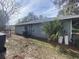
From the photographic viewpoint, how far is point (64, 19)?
Answer: 47.2 ft

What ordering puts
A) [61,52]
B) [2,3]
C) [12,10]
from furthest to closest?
1. [12,10]
2. [2,3]
3. [61,52]

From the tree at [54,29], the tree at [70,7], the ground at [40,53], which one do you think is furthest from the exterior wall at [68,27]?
the tree at [70,7]

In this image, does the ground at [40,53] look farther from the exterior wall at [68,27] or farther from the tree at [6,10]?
the tree at [6,10]

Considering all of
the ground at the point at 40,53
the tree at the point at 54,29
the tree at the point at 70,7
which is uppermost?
the tree at the point at 70,7

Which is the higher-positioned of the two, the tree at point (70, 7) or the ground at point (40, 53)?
the tree at point (70, 7)

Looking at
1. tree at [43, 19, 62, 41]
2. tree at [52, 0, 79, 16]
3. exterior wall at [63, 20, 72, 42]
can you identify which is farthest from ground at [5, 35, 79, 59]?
tree at [52, 0, 79, 16]

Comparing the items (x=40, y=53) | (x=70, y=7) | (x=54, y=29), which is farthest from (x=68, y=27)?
(x=70, y=7)

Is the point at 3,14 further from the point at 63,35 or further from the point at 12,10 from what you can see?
the point at 63,35

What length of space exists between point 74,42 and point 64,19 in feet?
8.43

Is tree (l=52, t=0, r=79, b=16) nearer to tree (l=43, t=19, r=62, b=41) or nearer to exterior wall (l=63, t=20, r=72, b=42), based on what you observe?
exterior wall (l=63, t=20, r=72, b=42)

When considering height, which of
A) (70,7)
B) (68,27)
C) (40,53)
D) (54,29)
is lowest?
(40,53)

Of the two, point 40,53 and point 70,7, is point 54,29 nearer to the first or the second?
point 40,53

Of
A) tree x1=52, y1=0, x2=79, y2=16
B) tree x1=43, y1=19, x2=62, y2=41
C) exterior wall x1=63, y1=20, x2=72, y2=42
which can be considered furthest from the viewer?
tree x1=52, y1=0, x2=79, y2=16

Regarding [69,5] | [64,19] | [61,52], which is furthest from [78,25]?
[69,5]
